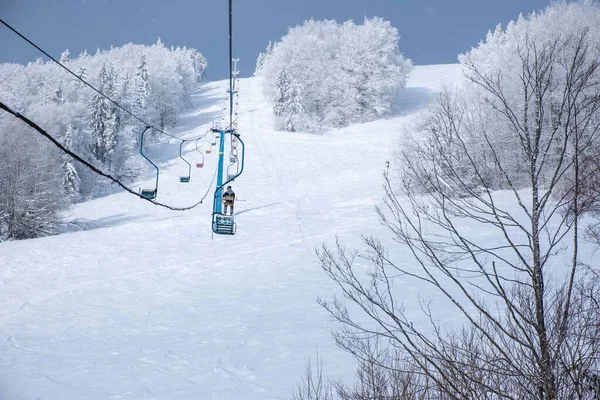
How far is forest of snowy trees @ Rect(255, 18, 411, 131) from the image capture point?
46375 mm

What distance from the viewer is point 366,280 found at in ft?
45.0

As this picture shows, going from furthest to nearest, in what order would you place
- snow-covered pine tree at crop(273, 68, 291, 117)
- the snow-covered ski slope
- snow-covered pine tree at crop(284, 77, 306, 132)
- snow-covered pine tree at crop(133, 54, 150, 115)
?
snow-covered pine tree at crop(133, 54, 150, 115) → snow-covered pine tree at crop(273, 68, 291, 117) → snow-covered pine tree at crop(284, 77, 306, 132) → the snow-covered ski slope

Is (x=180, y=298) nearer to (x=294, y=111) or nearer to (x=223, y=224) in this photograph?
(x=223, y=224)

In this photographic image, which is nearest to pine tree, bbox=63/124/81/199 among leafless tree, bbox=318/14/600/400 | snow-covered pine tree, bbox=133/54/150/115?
snow-covered pine tree, bbox=133/54/150/115

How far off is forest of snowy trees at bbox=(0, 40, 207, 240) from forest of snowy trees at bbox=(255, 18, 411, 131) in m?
15.9

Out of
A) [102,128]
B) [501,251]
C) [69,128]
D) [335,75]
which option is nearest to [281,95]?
[335,75]

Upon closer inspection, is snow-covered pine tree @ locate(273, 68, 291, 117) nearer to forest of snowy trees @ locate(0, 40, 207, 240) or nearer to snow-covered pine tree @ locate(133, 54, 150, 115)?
forest of snowy trees @ locate(0, 40, 207, 240)

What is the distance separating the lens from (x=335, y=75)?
50.0 meters

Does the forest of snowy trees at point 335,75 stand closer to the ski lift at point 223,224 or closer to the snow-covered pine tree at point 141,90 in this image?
the snow-covered pine tree at point 141,90

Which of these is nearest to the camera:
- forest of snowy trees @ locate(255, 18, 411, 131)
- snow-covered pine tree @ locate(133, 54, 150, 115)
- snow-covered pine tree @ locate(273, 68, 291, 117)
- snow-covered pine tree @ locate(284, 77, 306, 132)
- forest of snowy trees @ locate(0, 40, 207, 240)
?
forest of snowy trees @ locate(0, 40, 207, 240)

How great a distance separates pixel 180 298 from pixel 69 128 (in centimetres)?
2917

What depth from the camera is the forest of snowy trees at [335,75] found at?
152ft

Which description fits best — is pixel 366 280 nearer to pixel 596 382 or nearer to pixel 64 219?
pixel 596 382

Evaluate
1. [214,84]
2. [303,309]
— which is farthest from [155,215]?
[214,84]
